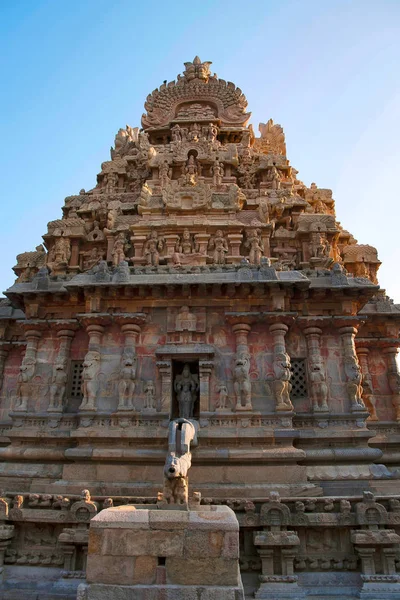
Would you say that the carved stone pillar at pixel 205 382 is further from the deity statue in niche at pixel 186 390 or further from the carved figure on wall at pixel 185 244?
the carved figure on wall at pixel 185 244

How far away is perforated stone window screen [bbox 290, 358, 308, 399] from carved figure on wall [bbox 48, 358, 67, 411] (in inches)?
289

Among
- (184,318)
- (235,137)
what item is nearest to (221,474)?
(184,318)

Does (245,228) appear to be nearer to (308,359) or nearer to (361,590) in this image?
(308,359)

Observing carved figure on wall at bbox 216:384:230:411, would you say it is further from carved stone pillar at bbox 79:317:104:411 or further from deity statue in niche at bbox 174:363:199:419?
carved stone pillar at bbox 79:317:104:411

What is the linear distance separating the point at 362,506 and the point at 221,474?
375 centimetres

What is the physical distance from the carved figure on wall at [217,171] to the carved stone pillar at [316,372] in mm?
9477

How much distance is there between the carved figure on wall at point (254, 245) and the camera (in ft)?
58.7

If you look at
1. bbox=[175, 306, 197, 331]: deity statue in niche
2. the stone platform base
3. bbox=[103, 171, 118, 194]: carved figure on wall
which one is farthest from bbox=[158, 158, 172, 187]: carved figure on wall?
the stone platform base

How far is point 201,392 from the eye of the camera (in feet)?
42.8

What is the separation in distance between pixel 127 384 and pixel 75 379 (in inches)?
101

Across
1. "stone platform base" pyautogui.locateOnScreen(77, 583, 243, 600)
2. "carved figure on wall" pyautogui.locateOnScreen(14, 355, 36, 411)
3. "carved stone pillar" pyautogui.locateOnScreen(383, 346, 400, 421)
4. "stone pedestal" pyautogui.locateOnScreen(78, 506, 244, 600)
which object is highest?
"carved stone pillar" pyautogui.locateOnScreen(383, 346, 400, 421)

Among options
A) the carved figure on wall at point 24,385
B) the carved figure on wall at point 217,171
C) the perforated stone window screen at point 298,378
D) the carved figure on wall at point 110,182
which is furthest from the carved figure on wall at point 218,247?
the carved figure on wall at point 24,385

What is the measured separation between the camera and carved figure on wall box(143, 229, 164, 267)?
17.7 m

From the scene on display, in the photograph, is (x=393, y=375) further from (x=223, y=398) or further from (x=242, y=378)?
(x=223, y=398)
